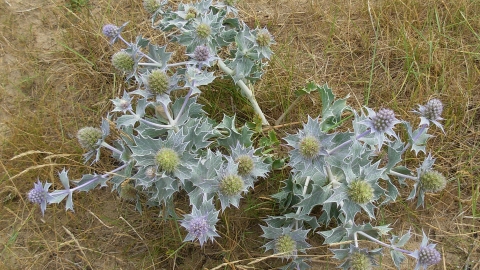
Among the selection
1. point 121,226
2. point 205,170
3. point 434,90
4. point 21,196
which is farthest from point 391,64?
point 21,196

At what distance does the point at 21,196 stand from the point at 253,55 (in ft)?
6.02

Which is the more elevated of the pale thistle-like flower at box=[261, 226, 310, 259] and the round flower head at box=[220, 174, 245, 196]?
the round flower head at box=[220, 174, 245, 196]

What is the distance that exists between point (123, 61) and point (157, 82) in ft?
1.17

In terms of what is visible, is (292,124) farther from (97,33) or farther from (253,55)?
(97,33)

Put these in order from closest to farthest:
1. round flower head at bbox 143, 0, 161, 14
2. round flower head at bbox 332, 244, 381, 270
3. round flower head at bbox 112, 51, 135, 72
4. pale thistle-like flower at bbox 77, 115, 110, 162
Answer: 1. round flower head at bbox 332, 244, 381, 270
2. pale thistle-like flower at bbox 77, 115, 110, 162
3. round flower head at bbox 112, 51, 135, 72
4. round flower head at bbox 143, 0, 161, 14

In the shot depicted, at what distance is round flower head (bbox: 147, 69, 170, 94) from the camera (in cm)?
235

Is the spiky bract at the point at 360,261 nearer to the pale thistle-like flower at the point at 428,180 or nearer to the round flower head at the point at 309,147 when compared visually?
the pale thistle-like flower at the point at 428,180

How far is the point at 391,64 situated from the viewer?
10.7 ft

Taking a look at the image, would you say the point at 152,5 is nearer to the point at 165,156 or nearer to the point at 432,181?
the point at 165,156

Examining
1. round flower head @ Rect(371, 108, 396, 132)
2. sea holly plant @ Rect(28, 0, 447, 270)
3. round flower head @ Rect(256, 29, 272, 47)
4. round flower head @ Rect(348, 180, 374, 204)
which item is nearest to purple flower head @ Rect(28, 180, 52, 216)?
sea holly plant @ Rect(28, 0, 447, 270)

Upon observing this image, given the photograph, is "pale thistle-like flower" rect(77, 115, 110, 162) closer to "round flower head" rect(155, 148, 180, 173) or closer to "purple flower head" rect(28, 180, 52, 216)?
"purple flower head" rect(28, 180, 52, 216)

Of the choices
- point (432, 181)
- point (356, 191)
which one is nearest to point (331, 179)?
→ point (356, 191)

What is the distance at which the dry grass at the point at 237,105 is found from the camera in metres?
2.69

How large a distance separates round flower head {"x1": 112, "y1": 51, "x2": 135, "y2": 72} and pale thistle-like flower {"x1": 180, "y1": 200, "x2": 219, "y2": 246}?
1.01 metres
